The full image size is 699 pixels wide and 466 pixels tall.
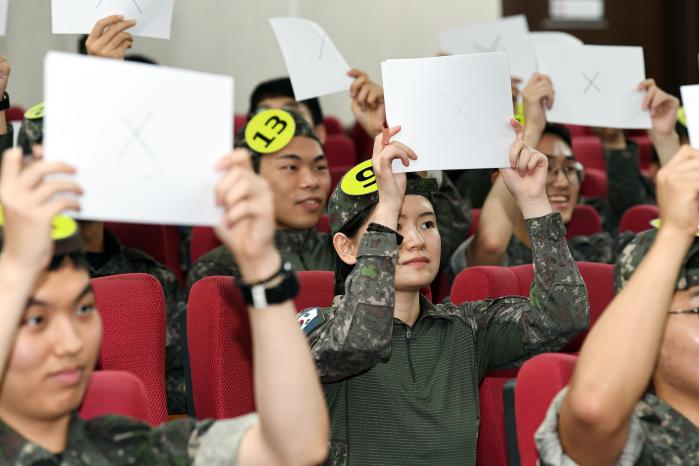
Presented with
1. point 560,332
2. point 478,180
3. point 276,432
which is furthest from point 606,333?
point 478,180

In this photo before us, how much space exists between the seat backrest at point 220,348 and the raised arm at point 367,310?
0.31m

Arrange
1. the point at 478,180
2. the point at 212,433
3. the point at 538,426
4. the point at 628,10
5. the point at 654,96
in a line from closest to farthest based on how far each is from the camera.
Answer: the point at 212,433 → the point at 538,426 → the point at 654,96 → the point at 478,180 → the point at 628,10

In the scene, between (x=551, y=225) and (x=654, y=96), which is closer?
(x=551, y=225)

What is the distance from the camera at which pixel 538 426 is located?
6.46 ft

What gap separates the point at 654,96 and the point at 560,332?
1.33 metres

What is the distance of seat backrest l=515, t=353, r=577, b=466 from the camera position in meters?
1.93

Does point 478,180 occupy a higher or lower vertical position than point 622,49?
lower

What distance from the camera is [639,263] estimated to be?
1827 mm

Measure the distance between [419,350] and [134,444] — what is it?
0.92 m

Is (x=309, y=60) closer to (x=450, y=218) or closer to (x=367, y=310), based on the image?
(x=450, y=218)

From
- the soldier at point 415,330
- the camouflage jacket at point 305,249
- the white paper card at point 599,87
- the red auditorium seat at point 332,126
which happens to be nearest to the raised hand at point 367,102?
the camouflage jacket at point 305,249

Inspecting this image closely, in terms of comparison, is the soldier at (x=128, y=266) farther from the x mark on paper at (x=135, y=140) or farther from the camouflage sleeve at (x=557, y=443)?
the x mark on paper at (x=135, y=140)

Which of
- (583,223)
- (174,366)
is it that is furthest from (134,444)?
(583,223)

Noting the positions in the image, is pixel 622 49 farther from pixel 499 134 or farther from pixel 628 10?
pixel 628 10
